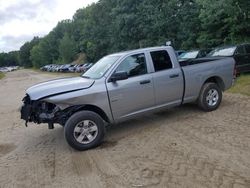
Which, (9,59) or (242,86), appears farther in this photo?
(9,59)

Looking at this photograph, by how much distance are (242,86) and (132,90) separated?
6388 mm

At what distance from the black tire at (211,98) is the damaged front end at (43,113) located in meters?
3.76

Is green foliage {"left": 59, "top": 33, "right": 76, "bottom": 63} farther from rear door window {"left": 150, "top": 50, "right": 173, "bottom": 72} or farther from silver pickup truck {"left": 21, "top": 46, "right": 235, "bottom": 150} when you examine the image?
rear door window {"left": 150, "top": 50, "right": 173, "bottom": 72}

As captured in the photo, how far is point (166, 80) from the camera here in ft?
23.7

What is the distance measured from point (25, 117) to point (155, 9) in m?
31.9

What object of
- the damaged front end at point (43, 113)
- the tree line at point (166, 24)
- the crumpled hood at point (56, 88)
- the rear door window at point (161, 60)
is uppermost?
the tree line at point (166, 24)

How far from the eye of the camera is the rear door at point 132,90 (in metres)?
6.52

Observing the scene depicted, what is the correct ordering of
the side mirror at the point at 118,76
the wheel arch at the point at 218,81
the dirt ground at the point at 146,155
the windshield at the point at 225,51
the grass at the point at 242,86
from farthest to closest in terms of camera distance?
1. the windshield at the point at 225,51
2. the grass at the point at 242,86
3. the wheel arch at the point at 218,81
4. the side mirror at the point at 118,76
5. the dirt ground at the point at 146,155

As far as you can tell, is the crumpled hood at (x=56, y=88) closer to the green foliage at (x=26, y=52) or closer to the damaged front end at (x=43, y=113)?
the damaged front end at (x=43, y=113)

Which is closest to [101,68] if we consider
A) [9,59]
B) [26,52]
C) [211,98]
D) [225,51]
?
[211,98]

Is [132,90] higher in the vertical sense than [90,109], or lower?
higher

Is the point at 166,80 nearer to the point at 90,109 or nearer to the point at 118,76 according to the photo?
the point at 118,76

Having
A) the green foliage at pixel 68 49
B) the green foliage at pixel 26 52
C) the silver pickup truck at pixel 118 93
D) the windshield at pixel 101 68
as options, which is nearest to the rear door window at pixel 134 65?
the silver pickup truck at pixel 118 93

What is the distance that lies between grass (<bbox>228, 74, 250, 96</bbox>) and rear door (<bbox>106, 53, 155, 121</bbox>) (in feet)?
15.5
